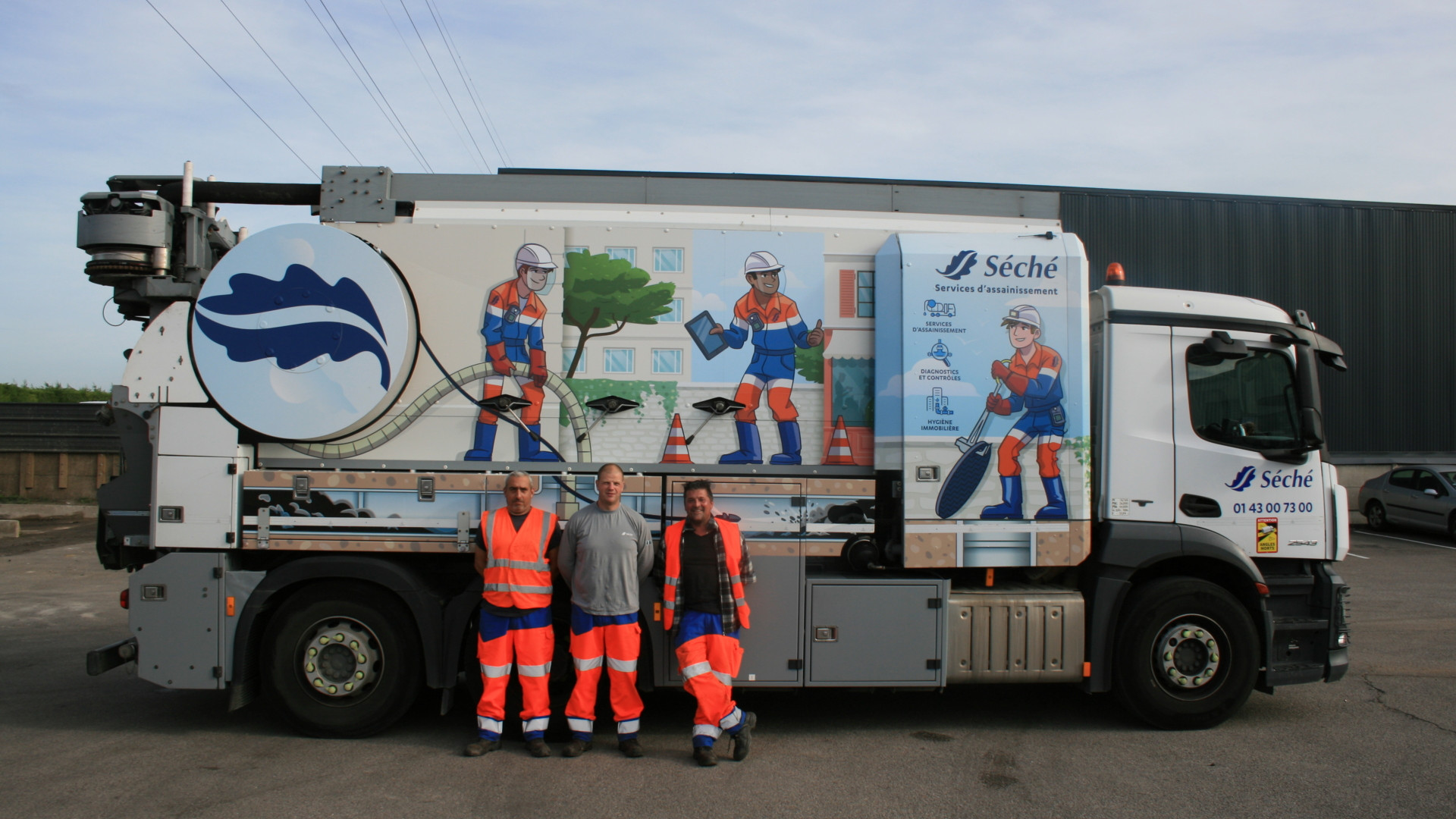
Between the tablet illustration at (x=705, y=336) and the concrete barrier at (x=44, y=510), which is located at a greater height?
the tablet illustration at (x=705, y=336)

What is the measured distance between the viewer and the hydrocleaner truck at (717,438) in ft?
17.6

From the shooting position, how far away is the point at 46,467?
19.6 metres

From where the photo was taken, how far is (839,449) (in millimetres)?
5539

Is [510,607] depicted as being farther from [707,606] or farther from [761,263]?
[761,263]

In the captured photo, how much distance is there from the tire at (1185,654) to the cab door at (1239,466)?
452mm

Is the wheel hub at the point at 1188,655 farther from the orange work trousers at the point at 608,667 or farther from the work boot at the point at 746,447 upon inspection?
the orange work trousers at the point at 608,667

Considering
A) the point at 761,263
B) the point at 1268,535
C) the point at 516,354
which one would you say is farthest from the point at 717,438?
the point at 1268,535

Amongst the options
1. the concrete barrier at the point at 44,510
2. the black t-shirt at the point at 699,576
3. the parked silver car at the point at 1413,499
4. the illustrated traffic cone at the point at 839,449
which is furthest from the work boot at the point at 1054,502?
the concrete barrier at the point at 44,510

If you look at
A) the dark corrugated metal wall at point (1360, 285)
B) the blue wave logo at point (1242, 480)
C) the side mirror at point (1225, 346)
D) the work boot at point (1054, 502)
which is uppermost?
the dark corrugated metal wall at point (1360, 285)

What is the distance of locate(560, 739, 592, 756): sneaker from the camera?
5.07 metres

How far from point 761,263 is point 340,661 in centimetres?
362

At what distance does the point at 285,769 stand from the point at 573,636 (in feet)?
5.61

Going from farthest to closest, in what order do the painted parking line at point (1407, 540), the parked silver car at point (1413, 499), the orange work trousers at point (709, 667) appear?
the parked silver car at point (1413, 499)
the painted parking line at point (1407, 540)
the orange work trousers at point (709, 667)

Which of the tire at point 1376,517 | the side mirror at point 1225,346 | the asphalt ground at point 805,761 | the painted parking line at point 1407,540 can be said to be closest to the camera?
the asphalt ground at point 805,761
